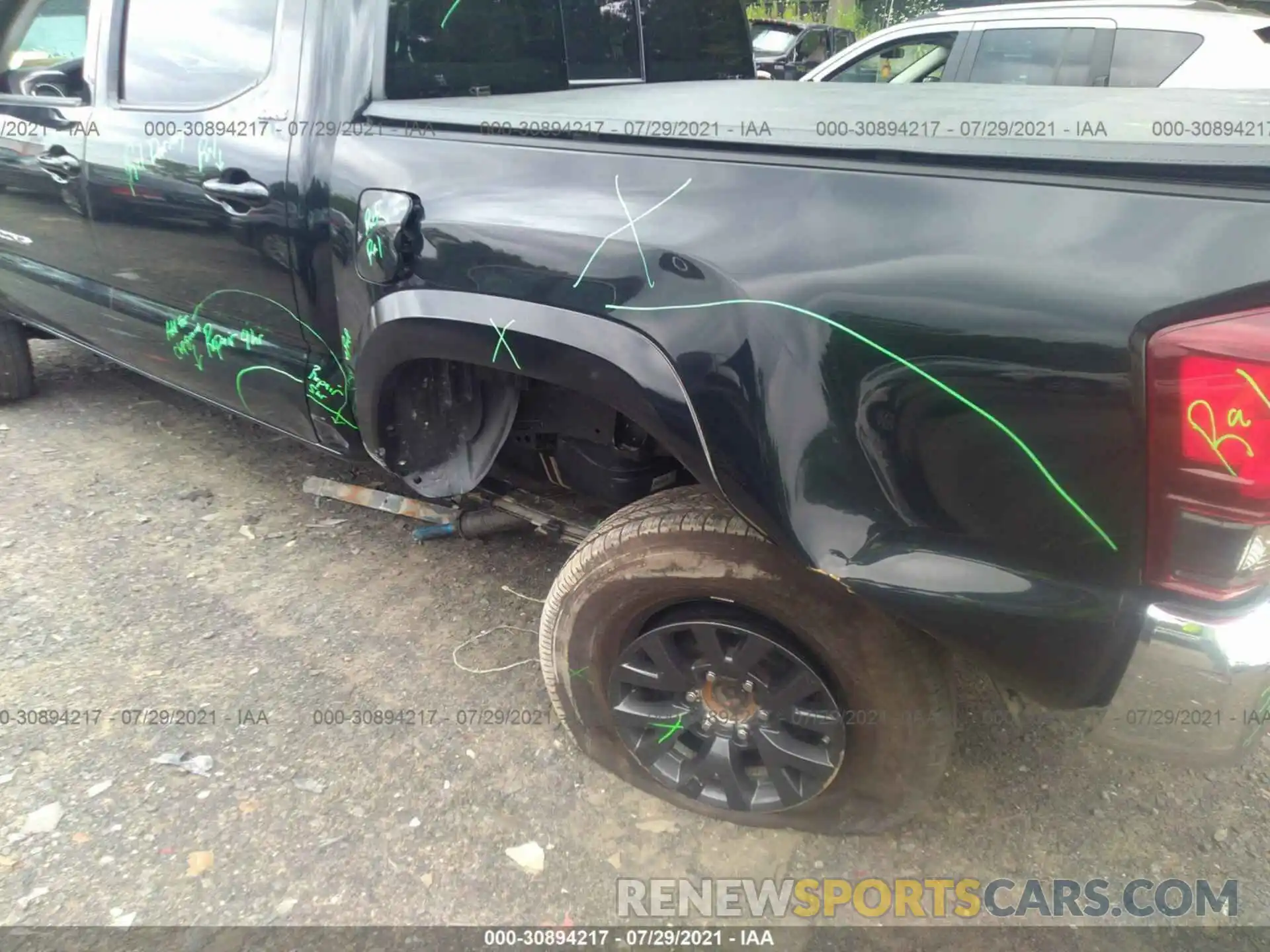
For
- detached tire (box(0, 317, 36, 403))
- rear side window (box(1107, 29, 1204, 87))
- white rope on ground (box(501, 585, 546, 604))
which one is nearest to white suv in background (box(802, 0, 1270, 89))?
rear side window (box(1107, 29, 1204, 87))

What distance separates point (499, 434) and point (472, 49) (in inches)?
41.9

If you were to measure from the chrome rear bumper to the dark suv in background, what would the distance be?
8406 mm

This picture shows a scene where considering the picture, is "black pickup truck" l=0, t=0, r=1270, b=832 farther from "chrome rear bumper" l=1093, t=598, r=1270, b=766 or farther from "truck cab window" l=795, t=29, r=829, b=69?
"truck cab window" l=795, t=29, r=829, b=69

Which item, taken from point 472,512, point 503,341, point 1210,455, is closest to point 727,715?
point 503,341

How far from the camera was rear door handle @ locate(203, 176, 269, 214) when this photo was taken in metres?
2.13

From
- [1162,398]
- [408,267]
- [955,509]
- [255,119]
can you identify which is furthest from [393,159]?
[1162,398]

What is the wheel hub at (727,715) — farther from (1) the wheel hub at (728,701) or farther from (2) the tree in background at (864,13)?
(2) the tree in background at (864,13)

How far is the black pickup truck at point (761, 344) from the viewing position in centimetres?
119

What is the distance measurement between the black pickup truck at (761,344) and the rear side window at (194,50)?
12 millimetres

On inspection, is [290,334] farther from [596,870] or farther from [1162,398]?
[1162,398]

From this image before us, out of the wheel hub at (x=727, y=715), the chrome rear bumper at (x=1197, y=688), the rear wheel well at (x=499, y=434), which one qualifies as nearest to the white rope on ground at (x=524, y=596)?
the rear wheel well at (x=499, y=434)

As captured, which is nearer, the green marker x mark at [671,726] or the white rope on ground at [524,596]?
the green marker x mark at [671,726]

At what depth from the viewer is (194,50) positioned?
7.81 feet

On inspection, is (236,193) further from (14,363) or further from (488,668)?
(14,363)
